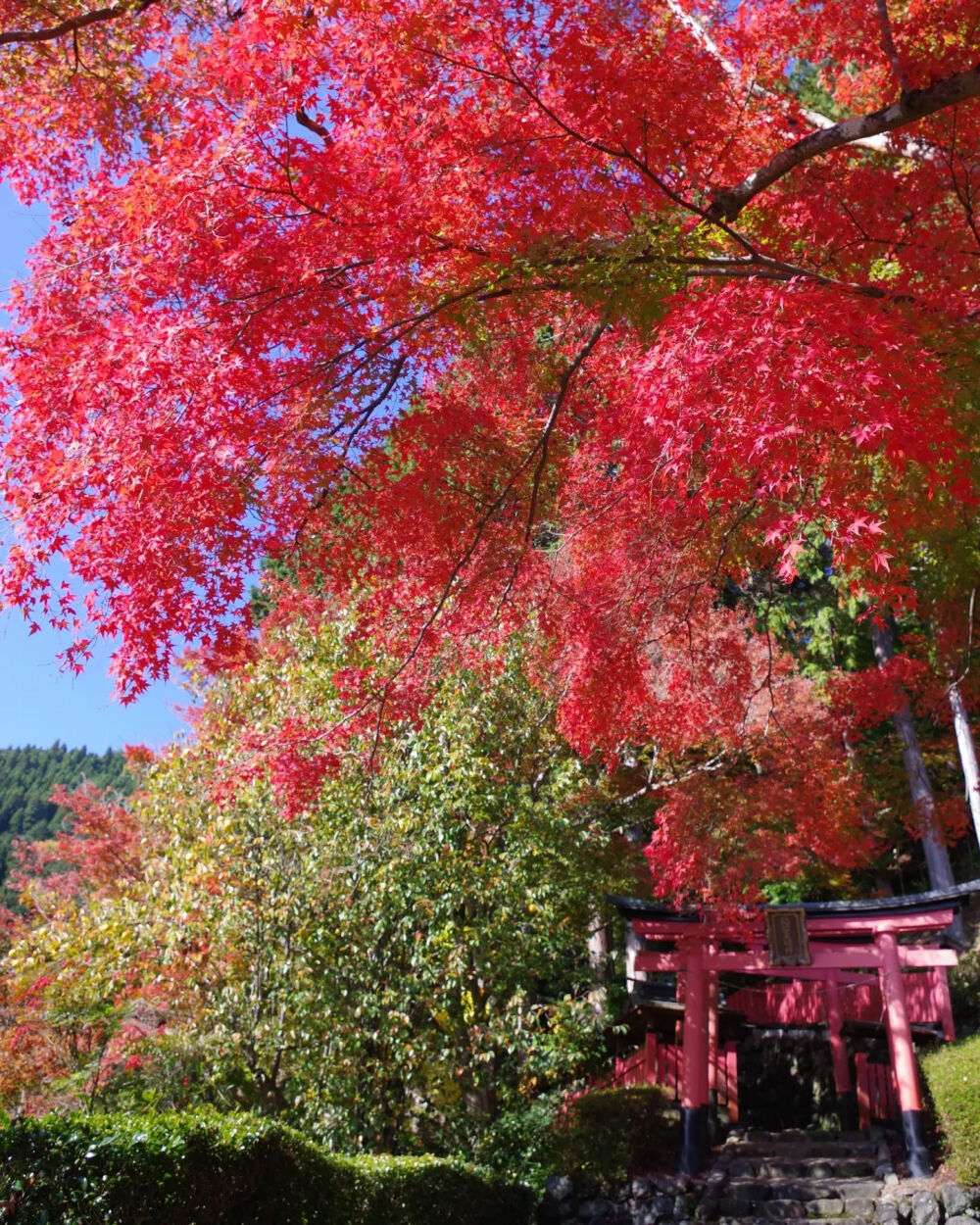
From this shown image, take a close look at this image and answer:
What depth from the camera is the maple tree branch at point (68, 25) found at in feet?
16.8

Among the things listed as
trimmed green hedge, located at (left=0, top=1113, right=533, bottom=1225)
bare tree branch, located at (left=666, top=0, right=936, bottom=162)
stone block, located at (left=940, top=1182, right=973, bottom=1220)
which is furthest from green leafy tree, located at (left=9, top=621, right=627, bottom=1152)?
bare tree branch, located at (left=666, top=0, right=936, bottom=162)

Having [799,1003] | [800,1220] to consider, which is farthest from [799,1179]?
[799,1003]

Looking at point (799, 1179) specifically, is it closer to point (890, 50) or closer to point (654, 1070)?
point (654, 1070)

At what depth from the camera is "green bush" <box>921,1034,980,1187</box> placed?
29.2ft

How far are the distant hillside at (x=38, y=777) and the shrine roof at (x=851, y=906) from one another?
36791 millimetres

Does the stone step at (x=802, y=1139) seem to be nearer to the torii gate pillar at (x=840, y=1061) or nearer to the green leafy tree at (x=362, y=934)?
the torii gate pillar at (x=840, y=1061)

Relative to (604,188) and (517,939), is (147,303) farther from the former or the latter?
Answer: (517,939)

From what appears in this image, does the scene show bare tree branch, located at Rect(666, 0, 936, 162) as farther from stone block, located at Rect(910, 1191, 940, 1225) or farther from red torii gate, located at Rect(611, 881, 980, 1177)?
stone block, located at Rect(910, 1191, 940, 1225)

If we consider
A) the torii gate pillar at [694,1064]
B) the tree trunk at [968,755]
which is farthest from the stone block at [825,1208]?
the tree trunk at [968,755]

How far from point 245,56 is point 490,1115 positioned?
31.3 feet

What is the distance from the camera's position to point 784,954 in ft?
37.5

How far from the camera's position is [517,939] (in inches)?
346

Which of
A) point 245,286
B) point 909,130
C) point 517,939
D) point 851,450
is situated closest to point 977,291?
point 909,130

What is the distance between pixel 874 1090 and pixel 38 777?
5922 cm
